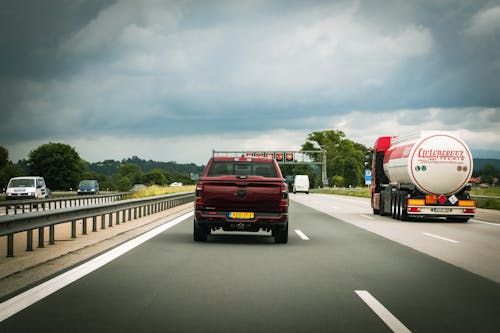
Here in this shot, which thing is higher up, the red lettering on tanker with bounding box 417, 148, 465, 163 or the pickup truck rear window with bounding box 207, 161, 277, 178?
the red lettering on tanker with bounding box 417, 148, 465, 163

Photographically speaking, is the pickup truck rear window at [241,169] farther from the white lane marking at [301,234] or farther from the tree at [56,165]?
the tree at [56,165]

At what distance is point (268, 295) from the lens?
730 centimetres

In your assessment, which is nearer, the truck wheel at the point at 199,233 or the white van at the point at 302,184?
the truck wheel at the point at 199,233

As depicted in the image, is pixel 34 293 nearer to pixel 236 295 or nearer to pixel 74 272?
pixel 74 272

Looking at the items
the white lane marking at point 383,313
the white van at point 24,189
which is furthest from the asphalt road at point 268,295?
the white van at point 24,189

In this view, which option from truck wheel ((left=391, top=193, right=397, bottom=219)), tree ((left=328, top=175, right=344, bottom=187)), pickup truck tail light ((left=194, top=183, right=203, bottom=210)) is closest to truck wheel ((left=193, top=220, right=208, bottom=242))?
pickup truck tail light ((left=194, top=183, right=203, bottom=210))

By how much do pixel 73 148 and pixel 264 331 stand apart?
392 ft

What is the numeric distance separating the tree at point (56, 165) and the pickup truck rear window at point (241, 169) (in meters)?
106

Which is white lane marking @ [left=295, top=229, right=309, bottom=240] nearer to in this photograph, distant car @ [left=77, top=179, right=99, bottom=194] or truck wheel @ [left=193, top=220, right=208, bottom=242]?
truck wheel @ [left=193, top=220, right=208, bottom=242]

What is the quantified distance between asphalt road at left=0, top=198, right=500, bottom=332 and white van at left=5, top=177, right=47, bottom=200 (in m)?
28.6

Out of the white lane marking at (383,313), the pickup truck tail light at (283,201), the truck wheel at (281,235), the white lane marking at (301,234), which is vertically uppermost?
the pickup truck tail light at (283,201)

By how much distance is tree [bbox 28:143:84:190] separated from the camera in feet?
380

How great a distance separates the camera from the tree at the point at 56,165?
380 ft

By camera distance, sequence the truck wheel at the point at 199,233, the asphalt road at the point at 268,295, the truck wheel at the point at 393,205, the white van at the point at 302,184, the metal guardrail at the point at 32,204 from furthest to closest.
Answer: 1. the white van at the point at 302,184
2. the metal guardrail at the point at 32,204
3. the truck wheel at the point at 393,205
4. the truck wheel at the point at 199,233
5. the asphalt road at the point at 268,295
